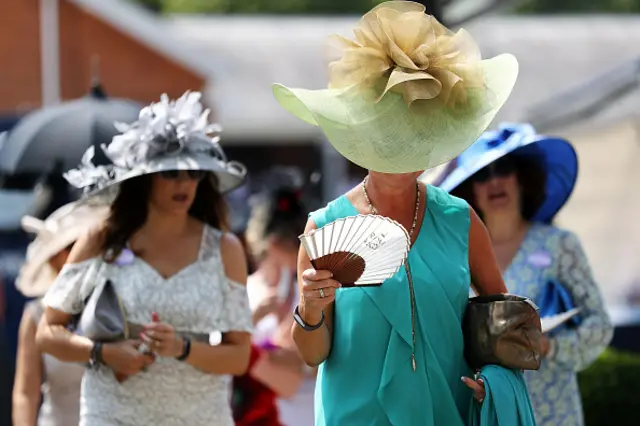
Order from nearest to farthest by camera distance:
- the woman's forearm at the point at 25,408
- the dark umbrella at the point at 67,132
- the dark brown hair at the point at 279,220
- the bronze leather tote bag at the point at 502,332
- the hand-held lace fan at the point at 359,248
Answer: the hand-held lace fan at the point at 359,248 < the bronze leather tote bag at the point at 502,332 < the woman's forearm at the point at 25,408 < the dark umbrella at the point at 67,132 < the dark brown hair at the point at 279,220

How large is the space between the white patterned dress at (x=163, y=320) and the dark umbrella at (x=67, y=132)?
2.42 metres

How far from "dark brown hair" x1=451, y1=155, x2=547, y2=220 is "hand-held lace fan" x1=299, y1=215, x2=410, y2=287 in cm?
200

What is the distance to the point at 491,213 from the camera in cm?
528

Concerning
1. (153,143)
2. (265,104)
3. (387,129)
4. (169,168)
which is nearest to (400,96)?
(387,129)

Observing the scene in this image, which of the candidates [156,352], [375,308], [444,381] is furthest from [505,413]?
[156,352]

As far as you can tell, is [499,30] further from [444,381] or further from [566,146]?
[444,381]

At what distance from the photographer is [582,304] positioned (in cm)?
515

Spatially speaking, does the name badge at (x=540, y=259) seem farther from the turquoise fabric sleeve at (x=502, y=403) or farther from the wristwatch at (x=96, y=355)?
the wristwatch at (x=96, y=355)

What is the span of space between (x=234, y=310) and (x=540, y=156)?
60.3 inches

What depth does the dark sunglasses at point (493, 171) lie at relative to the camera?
5.27m

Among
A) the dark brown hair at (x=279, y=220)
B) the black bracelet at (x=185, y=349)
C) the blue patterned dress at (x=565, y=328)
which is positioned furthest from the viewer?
the dark brown hair at (x=279, y=220)

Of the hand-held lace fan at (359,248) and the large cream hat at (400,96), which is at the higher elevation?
the large cream hat at (400,96)

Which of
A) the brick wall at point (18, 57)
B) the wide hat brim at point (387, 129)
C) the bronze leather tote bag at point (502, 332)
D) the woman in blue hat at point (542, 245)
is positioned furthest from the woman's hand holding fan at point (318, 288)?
the brick wall at point (18, 57)

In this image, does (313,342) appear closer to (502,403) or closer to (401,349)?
(401,349)
